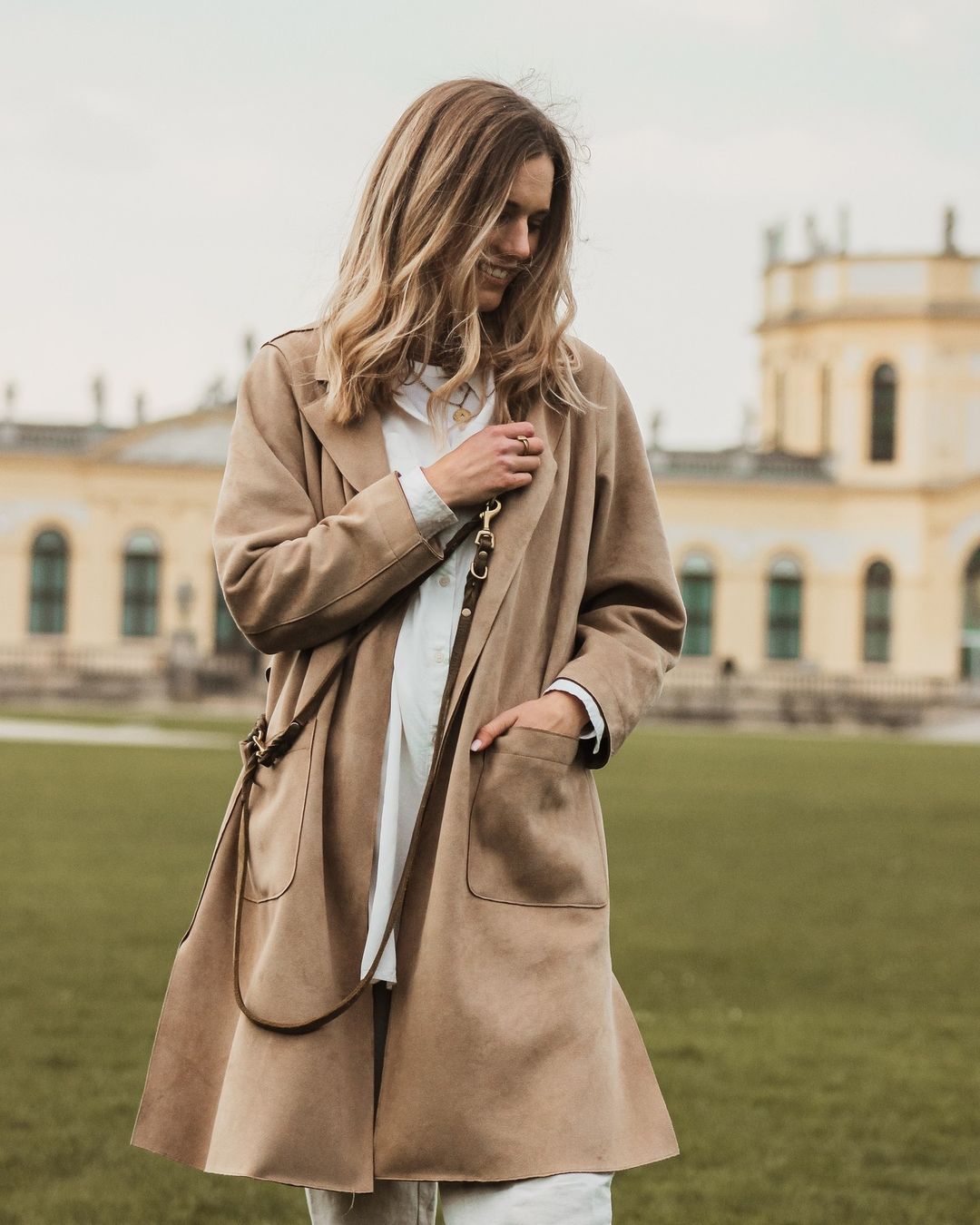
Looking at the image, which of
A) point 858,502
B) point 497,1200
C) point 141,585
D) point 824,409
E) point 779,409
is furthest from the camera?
point 779,409

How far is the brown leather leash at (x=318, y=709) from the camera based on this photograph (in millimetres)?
2561

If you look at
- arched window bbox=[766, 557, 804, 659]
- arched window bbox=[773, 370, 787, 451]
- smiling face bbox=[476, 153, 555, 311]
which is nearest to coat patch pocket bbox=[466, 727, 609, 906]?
smiling face bbox=[476, 153, 555, 311]

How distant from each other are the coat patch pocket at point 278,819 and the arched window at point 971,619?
47.9 meters

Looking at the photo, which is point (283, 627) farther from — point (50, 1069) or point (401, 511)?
point (50, 1069)

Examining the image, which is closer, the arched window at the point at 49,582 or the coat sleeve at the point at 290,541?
the coat sleeve at the point at 290,541

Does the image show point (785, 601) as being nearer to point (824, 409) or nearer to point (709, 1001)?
point (824, 409)

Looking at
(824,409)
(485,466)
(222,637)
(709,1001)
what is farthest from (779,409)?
(485,466)

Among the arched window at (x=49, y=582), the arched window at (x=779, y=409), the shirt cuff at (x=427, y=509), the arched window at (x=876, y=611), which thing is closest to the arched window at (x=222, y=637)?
the arched window at (x=49, y=582)

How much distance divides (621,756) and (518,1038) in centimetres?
2321

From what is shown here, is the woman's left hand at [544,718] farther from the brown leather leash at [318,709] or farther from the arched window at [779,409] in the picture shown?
the arched window at [779,409]

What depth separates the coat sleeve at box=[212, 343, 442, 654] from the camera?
2.62 m

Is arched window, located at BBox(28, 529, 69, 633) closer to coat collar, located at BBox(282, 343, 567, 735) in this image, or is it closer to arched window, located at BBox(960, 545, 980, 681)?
arched window, located at BBox(960, 545, 980, 681)

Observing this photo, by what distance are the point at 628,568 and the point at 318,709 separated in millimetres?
489

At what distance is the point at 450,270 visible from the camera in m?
2.68
